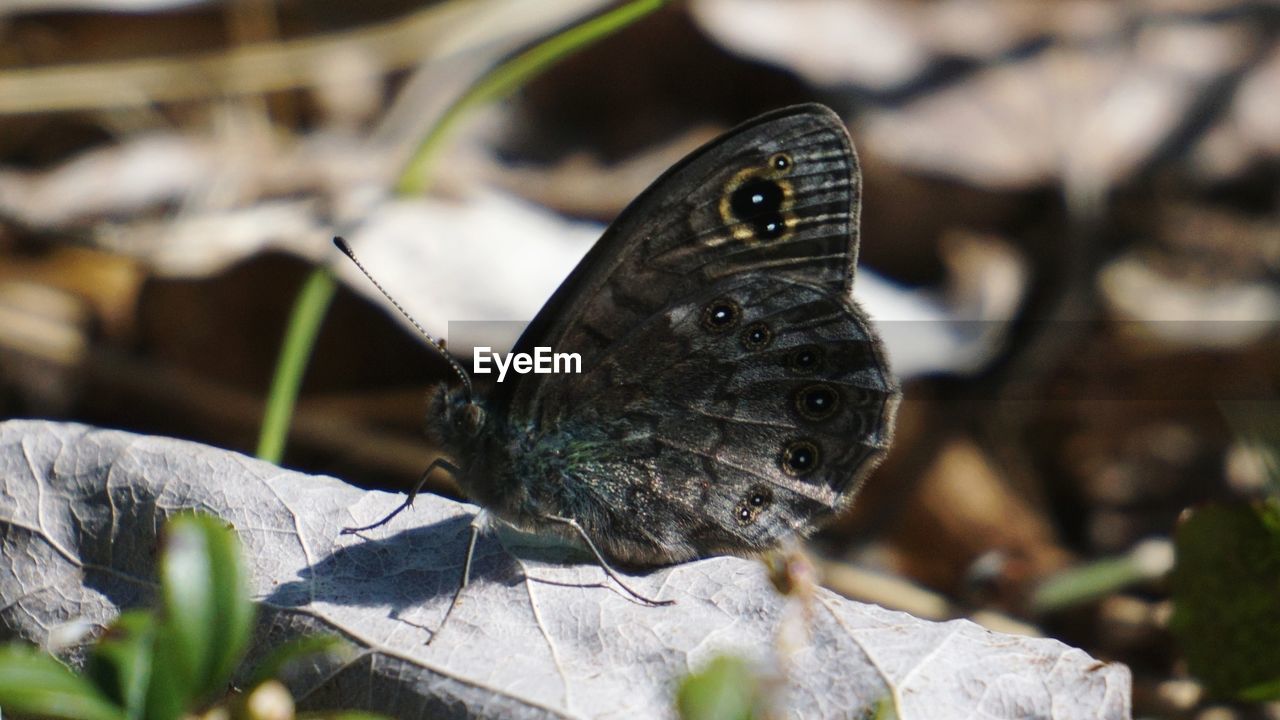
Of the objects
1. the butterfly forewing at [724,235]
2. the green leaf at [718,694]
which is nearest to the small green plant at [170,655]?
the green leaf at [718,694]

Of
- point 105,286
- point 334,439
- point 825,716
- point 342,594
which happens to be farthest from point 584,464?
point 105,286

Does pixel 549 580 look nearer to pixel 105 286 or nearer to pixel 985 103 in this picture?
pixel 105 286

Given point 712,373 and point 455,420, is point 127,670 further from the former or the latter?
point 712,373

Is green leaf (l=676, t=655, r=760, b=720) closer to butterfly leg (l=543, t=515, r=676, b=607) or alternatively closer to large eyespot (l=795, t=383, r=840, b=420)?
butterfly leg (l=543, t=515, r=676, b=607)

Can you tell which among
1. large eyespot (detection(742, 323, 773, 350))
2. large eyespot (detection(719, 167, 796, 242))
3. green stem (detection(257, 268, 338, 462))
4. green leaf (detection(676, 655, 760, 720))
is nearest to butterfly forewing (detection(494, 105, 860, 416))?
large eyespot (detection(719, 167, 796, 242))

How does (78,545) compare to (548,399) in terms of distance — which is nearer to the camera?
(78,545)

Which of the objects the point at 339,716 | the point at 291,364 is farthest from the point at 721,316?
the point at 339,716
